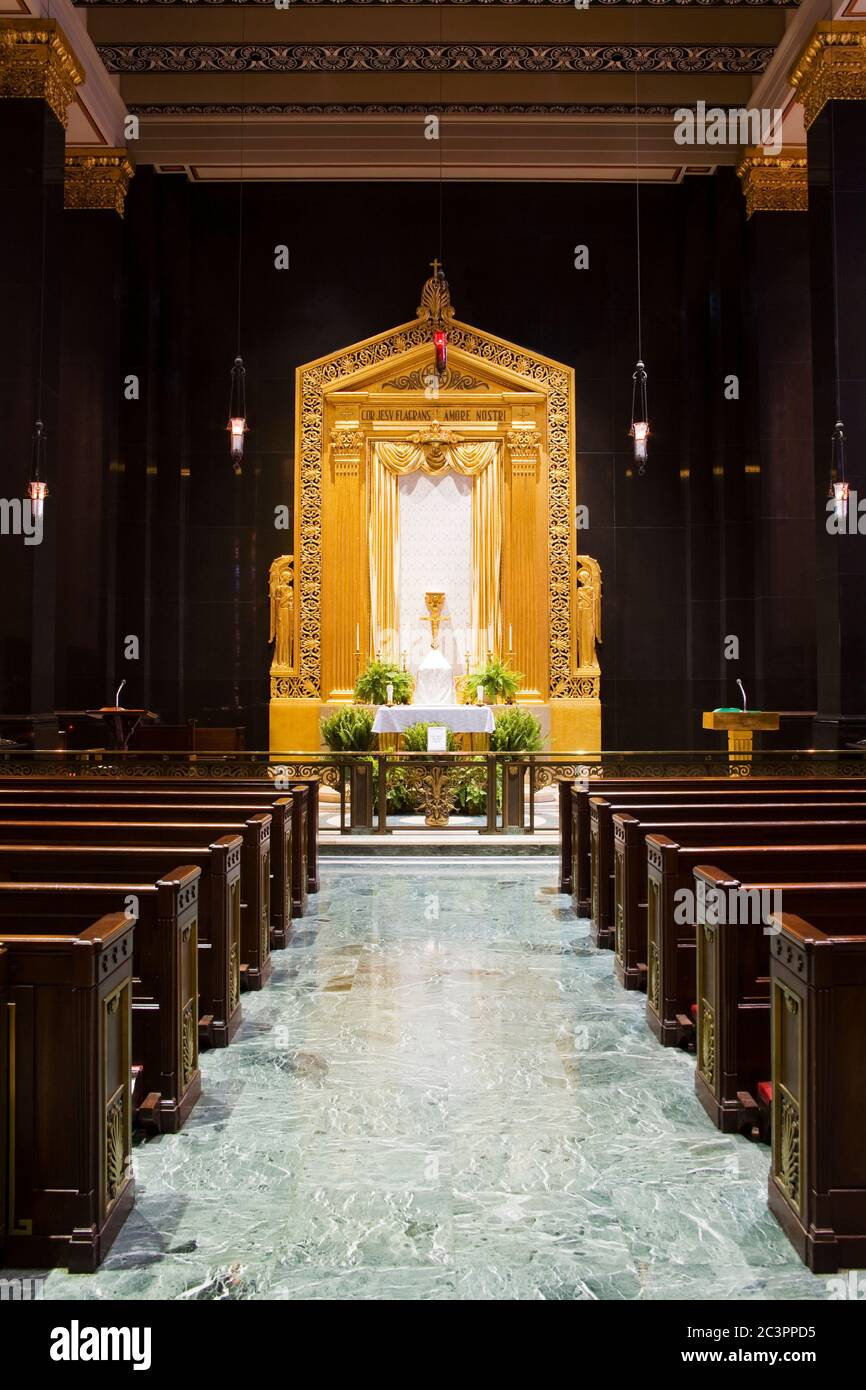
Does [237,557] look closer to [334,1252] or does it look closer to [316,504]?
[316,504]

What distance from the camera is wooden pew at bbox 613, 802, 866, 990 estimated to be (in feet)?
15.9

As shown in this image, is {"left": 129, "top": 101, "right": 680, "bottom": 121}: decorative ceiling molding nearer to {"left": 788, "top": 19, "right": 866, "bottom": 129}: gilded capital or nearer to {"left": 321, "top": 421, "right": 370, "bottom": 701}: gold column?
{"left": 788, "top": 19, "right": 866, "bottom": 129}: gilded capital

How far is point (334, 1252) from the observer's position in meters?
2.55

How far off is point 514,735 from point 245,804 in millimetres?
5461

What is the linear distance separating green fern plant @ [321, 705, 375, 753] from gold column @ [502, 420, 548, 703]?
10.3 ft

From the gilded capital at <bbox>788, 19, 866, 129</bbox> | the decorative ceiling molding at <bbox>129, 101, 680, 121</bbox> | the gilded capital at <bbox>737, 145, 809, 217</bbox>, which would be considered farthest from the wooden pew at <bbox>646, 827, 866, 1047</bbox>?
the decorative ceiling molding at <bbox>129, 101, 680, 121</bbox>

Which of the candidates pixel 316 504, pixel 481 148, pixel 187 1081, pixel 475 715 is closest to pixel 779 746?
pixel 475 715

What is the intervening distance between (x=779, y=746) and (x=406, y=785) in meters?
4.44

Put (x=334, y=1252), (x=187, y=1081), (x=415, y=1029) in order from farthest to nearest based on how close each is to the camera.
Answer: (x=415, y=1029)
(x=187, y=1081)
(x=334, y=1252)

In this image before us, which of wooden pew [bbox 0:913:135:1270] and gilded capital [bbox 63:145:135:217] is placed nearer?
wooden pew [bbox 0:913:135:1270]

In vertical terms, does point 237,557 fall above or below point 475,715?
above

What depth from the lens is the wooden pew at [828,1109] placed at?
2.50m

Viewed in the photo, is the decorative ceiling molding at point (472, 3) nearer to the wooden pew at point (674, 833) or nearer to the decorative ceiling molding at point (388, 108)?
the decorative ceiling molding at point (388, 108)

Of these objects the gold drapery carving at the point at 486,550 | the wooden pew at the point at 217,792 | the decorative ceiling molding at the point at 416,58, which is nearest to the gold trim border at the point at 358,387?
the gold drapery carving at the point at 486,550
